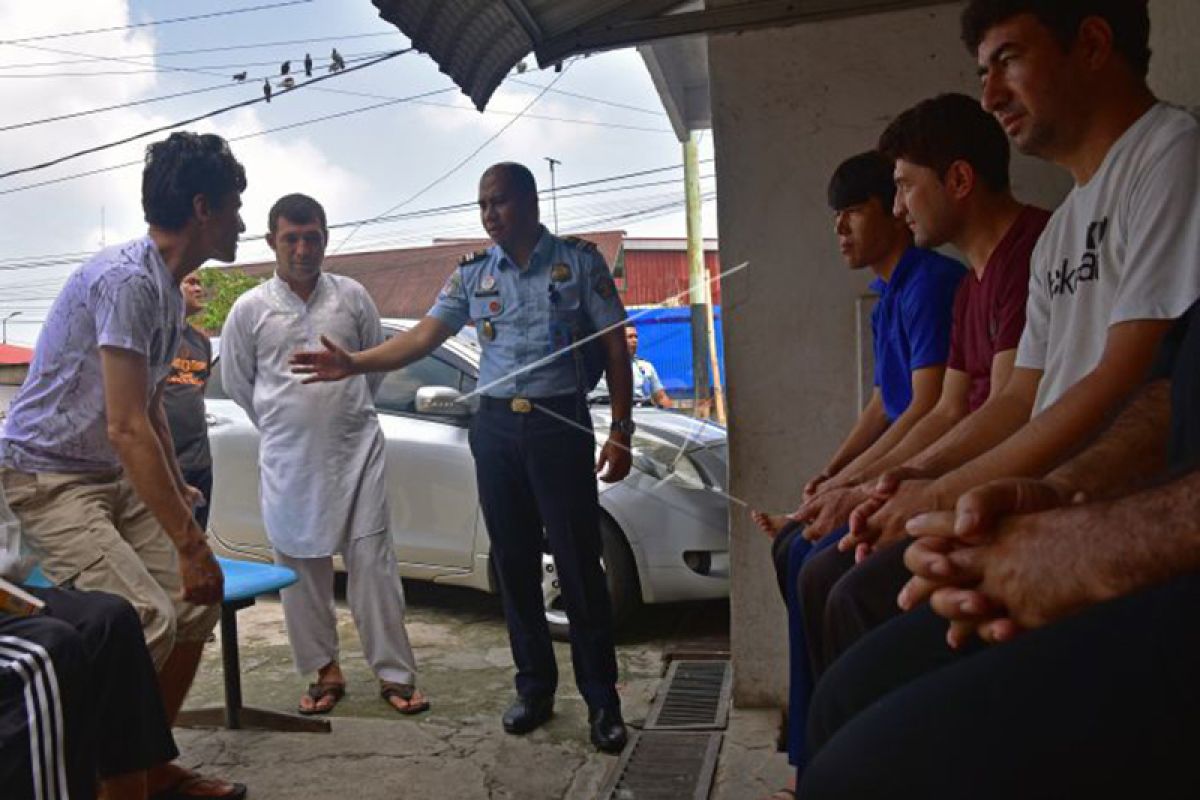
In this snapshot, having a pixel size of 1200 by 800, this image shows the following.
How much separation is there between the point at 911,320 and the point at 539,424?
1470mm

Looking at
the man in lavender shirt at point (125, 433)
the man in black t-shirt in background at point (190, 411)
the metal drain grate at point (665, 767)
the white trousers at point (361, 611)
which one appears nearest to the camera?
the man in lavender shirt at point (125, 433)

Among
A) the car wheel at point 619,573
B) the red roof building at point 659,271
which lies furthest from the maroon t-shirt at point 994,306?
the car wheel at point 619,573

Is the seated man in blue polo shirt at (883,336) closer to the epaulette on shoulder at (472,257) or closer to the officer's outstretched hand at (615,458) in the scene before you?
the officer's outstretched hand at (615,458)

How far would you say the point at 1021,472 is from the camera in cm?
181

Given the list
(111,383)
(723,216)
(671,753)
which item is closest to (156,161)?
(111,383)

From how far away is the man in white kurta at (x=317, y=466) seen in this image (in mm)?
4387

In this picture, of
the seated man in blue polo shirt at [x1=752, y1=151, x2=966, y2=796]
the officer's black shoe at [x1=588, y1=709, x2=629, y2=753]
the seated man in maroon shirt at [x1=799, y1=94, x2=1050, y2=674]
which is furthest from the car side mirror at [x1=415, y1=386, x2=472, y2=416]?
the seated man in maroon shirt at [x1=799, y1=94, x2=1050, y2=674]

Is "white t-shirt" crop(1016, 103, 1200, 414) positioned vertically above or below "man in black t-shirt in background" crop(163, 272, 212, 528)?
above

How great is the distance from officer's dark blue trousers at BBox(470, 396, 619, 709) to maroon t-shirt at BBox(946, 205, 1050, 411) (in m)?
1.57

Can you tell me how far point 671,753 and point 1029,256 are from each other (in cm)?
206

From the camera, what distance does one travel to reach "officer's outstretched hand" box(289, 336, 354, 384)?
12.8 ft

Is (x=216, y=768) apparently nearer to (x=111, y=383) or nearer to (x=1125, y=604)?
(x=111, y=383)

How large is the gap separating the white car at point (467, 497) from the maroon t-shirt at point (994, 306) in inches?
78.1

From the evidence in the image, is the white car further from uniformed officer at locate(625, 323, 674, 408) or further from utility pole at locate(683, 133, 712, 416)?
utility pole at locate(683, 133, 712, 416)
